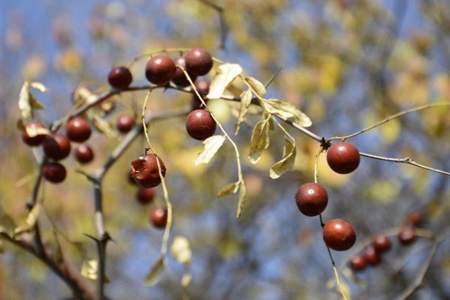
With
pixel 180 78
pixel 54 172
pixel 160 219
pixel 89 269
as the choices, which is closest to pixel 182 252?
pixel 160 219

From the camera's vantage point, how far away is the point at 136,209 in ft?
16.6

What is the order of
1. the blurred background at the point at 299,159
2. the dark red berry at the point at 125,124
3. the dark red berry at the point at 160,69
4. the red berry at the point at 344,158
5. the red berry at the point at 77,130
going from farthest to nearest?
the blurred background at the point at 299,159 < the dark red berry at the point at 125,124 < the red berry at the point at 77,130 < the dark red berry at the point at 160,69 < the red berry at the point at 344,158

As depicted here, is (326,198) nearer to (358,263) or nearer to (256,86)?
(256,86)

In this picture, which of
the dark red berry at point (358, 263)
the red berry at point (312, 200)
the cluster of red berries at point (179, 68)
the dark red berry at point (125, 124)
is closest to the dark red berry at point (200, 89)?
the cluster of red berries at point (179, 68)

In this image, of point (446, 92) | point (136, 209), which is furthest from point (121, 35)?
point (446, 92)

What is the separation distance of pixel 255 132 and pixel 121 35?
18.4 feet

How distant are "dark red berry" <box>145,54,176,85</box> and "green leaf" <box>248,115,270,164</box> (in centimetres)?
21

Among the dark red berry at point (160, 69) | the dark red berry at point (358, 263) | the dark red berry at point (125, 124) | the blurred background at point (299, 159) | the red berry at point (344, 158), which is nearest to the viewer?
the red berry at point (344, 158)

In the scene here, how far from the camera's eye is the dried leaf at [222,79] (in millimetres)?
1000

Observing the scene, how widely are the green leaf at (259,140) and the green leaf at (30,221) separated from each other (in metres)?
0.52

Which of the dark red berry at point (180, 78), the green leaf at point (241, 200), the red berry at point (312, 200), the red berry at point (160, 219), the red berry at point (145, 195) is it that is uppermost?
the dark red berry at point (180, 78)

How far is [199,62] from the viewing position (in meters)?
1.09

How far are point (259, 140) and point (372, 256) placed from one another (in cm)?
83

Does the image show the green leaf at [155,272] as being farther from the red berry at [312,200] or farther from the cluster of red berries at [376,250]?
the cluster of red berries at [376,250]
